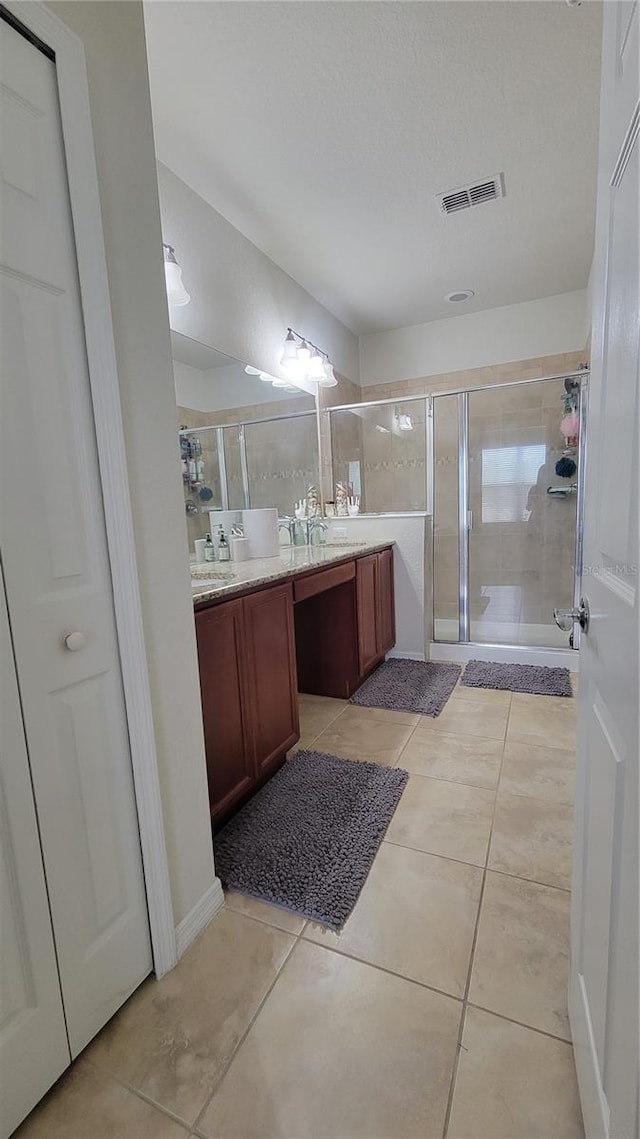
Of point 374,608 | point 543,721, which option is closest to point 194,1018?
point 543,721

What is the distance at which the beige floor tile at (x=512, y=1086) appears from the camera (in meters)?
0.78

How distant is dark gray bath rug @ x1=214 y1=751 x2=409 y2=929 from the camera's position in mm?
1272

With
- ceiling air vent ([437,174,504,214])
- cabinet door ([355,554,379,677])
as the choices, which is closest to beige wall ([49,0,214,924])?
cabinet door ([355,554,379,677])

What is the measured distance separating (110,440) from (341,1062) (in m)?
1.32

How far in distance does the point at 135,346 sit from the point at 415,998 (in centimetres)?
156

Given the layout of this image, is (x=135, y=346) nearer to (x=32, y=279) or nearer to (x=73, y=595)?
(x=32, y=279)

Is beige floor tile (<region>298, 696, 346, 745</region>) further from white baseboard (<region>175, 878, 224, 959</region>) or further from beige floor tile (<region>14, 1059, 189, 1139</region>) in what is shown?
beige floor tile (<region>14, 1059, 189, 1139</region>)

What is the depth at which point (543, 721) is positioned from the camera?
2230mm

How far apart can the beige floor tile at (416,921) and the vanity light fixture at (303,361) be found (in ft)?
8.55

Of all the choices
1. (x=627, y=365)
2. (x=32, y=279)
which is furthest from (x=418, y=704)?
(x=32, y=279)

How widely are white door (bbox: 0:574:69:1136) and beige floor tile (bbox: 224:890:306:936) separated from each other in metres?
0.50

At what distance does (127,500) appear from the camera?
3.04 feet

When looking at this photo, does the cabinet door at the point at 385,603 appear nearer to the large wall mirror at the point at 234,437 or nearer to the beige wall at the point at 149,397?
the large wall mirror at the point at 234,437

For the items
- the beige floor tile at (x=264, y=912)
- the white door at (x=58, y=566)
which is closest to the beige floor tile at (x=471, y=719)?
the beige floor tile at (x=264, y=912)
